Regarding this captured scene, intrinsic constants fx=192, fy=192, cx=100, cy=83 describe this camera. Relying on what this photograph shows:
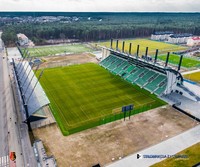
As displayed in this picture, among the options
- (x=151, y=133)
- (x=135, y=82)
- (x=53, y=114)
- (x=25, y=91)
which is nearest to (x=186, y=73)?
(x=135, y=82)

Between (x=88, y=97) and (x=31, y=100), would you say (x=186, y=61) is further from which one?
(x=31, y=100)

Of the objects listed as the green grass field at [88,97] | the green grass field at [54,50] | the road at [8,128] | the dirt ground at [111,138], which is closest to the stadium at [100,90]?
the green grass field at [88,97]

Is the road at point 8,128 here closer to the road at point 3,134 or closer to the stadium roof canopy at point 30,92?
the road at point 3,134

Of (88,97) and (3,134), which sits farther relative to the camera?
(88,97)

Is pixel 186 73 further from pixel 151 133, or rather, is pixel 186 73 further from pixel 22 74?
pixel 22 74

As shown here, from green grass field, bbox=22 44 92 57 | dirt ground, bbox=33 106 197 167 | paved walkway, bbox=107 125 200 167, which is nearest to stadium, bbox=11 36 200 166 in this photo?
dirt ground, bbox=33 106 197 167

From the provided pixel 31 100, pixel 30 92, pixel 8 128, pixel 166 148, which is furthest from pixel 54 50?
pixel 166 148

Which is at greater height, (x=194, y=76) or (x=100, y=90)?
(x=194, y=76)
